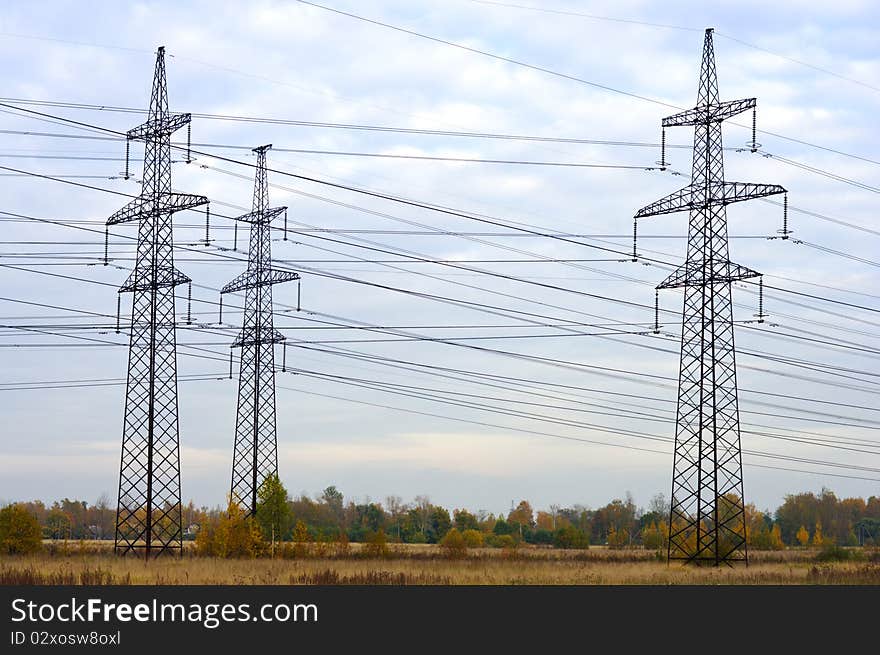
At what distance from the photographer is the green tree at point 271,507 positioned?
56.9 m

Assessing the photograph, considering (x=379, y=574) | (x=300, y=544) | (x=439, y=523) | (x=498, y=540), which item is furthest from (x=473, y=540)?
(x=379, y=574)

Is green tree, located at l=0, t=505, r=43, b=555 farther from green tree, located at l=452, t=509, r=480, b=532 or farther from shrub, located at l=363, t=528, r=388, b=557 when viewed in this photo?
green tree, located at l=452, t=509, r=480, b=532

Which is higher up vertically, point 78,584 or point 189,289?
point 189,289

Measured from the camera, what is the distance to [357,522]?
152m

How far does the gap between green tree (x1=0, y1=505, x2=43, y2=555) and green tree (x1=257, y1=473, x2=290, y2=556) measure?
469 inches

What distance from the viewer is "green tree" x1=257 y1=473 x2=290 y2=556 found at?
56906mm

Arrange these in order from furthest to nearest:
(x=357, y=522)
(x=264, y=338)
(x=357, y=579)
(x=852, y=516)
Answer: (x=852, y=516), (x=357, y=522), (x=264, y=338), (x=357, y=579)

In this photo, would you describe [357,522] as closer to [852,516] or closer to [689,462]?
[852,516]

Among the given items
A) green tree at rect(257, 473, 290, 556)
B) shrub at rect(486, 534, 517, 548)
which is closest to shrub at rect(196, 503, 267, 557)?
green tree at rect(257, 473, 290, 556)

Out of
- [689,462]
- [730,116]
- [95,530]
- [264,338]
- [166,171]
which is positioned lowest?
[95,530]

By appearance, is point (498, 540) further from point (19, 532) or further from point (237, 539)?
point (237, 539)

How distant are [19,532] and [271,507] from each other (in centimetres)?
1346

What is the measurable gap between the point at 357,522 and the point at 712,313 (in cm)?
11263

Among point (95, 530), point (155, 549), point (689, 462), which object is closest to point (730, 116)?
point (689, 462)
